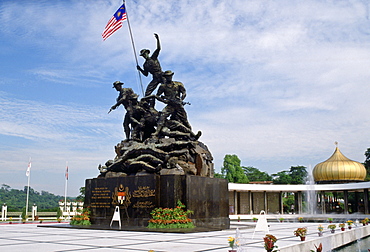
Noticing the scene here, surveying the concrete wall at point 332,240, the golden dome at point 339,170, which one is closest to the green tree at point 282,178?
the golden dome at point 339,170

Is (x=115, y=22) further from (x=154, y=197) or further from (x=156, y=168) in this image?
(x=154, y=197)

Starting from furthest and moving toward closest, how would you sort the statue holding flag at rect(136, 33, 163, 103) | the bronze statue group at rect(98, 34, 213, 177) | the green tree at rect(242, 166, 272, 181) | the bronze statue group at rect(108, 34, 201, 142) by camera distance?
the green tree at rect(242, 166, 272, 181) → the statue holding flag at rect(136, 33, 163, 103) → the bronze statue group at rect(108, 34, 201, 142) → the bronze statue group at rect(98, 34, 213, 177)

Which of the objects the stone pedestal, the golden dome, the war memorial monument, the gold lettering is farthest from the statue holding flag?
the golden dome

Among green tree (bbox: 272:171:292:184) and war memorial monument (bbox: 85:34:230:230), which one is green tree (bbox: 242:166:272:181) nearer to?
green tree (bbox: 272:171:292:184)

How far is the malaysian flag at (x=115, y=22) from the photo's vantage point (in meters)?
19.0

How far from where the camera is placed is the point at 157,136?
57.9 feet

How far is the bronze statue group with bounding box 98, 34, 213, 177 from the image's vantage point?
54.1 ft

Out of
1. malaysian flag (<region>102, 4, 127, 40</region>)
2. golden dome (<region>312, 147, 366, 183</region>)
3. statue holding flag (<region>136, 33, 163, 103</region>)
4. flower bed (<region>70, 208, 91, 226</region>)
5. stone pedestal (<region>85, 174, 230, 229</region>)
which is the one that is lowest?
flower bed (<region>70, 208, 91, 226</region>)

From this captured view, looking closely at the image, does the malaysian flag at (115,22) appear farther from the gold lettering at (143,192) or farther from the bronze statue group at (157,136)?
the gold lettering at (143,192)

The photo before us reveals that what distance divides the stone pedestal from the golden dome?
3278cm

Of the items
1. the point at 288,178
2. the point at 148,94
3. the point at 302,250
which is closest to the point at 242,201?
the point at 288,178

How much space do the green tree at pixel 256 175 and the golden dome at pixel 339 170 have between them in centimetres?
2306

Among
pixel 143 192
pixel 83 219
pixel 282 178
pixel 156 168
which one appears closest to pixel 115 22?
pixel 156 168

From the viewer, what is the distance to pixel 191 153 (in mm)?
17422
